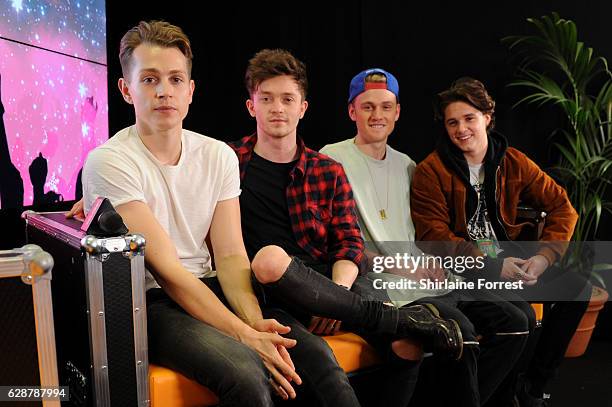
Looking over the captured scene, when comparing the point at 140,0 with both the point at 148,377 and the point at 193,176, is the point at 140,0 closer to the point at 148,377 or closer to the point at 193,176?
the point at 193,176

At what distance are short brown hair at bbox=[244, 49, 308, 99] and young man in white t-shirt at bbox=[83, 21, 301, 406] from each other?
1.22 ft

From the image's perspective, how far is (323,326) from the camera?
2523 millimetres

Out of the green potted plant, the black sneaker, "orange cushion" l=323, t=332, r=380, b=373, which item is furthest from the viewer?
the green potted plant

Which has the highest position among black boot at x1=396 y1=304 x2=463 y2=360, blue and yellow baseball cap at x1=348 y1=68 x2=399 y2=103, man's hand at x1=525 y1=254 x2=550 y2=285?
blue and yellow baseball cap at x1=348 y1=68 x2=399 y2=103

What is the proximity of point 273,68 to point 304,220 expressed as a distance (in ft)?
2.09

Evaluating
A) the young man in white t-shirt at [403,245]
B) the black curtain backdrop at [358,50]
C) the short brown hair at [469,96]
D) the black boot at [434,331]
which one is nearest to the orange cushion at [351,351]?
the black boot at [434,331]

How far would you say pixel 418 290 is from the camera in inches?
117

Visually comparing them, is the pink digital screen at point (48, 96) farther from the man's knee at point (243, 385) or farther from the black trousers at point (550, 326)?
the black trousers at point (550, 326)

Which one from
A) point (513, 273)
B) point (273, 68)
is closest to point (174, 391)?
point (273, 68)

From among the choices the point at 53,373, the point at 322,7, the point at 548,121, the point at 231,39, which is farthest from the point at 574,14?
the point at 53,373

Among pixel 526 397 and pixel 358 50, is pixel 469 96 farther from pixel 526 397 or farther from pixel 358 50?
pixel 358 50

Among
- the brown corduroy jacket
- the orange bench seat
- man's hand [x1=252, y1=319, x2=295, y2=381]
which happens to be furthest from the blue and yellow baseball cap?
the orange bench seat

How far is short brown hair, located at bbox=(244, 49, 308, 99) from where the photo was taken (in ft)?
9.48

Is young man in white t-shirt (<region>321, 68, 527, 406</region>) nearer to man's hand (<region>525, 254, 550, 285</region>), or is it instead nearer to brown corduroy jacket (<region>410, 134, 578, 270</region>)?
brown corduroy jacket (<region>410, 134, 578, 270</region>)
